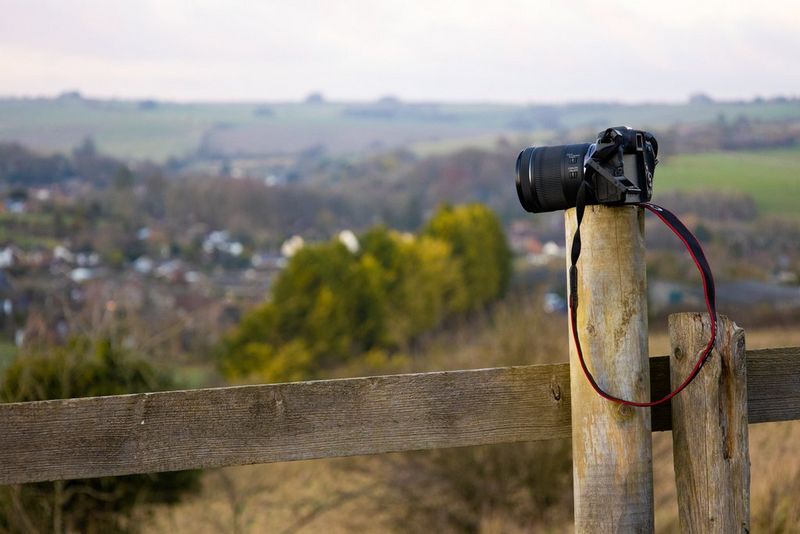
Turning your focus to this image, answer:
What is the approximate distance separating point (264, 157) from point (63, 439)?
133 metres

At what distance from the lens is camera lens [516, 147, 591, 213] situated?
6.38 ft

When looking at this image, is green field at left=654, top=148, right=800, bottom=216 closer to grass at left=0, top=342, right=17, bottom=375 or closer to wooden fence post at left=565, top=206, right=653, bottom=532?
grass at left=0, top=342, right=17, bottom=375

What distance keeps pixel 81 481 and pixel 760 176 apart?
138ft

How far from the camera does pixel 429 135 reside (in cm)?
15300

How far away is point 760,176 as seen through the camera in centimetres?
4284

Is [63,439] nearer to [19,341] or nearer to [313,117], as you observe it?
[19,341]

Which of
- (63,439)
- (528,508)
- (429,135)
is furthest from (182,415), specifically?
(429,135)

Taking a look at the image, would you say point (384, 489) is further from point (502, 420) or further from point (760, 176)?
point (760, 176)

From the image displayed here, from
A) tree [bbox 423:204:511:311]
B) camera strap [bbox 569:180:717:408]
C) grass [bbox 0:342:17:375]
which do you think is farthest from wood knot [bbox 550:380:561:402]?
tree [bbox 423:204:511:311]

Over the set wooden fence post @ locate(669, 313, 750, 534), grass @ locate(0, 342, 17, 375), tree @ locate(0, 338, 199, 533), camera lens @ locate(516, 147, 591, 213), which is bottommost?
tree @ locate(0, 338, 199, 533)

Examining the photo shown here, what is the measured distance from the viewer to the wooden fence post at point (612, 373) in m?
1.95

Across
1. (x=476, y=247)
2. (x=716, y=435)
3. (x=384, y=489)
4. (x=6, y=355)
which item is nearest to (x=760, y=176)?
(x=476, y=247)

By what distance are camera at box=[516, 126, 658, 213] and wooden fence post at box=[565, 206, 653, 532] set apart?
48 millimetres

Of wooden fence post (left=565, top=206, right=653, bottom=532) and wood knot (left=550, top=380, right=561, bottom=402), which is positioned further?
wood knot (left=550, top=380, right=561, bottom=402)
